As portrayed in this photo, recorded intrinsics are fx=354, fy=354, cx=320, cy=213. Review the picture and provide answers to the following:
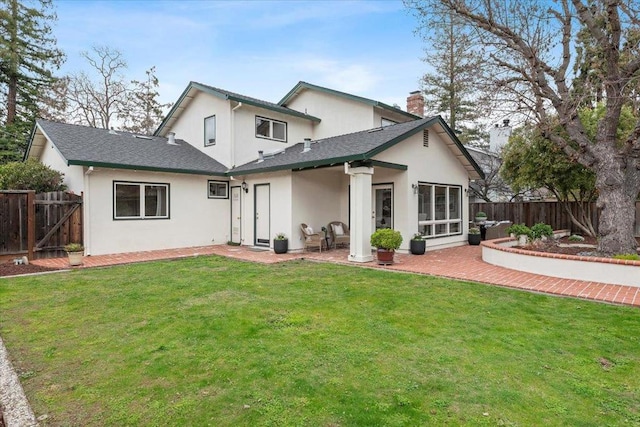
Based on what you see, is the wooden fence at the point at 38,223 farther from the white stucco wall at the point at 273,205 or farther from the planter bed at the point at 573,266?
the planter bed at the point at 573,266

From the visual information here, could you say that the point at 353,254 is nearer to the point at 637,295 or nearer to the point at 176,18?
the point at 637,295

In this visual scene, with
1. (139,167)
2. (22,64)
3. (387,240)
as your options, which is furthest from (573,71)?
(22,64)

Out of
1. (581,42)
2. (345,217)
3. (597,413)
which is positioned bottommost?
(597,413)

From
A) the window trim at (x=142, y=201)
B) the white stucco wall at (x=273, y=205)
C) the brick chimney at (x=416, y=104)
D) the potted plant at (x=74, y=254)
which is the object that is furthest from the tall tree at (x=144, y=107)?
the potted plant at (x=74, y=254)

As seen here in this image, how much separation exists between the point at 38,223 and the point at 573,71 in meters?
15.7

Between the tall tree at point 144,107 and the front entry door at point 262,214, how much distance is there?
20.6 metres

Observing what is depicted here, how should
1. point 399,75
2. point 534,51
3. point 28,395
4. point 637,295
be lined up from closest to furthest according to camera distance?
1. point 28,395
2. point 637,295
3. point 534,51
4. point 399,75

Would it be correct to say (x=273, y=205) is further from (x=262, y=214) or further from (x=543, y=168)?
(x=543, y=168)

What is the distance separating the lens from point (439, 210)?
12578mm

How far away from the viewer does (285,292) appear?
6.40 m

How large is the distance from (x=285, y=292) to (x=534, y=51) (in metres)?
8.55

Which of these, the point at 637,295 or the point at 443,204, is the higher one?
the point at 443,204

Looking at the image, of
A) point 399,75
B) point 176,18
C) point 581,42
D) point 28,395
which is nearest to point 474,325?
point 28,395

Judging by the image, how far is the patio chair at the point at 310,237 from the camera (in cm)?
1160
